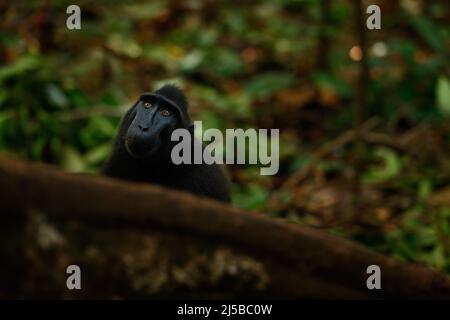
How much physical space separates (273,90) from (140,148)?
3.96 m

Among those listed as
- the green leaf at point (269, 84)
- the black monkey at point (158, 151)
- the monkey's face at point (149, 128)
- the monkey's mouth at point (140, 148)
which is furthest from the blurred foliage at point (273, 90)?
the monkey's mouth at point (140, 148)

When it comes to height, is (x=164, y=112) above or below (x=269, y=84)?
below

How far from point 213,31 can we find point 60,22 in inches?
112

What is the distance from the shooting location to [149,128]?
13.6 feet

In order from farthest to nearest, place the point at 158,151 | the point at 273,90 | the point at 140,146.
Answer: the point at 273,90 < the point at 158,151 < the point at 140,146

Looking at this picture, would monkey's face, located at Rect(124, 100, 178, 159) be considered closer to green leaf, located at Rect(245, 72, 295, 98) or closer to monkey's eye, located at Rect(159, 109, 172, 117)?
monkey's eye, located at Rect(159, 109, 172, 117)

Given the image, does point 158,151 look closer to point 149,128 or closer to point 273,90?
point 149,128

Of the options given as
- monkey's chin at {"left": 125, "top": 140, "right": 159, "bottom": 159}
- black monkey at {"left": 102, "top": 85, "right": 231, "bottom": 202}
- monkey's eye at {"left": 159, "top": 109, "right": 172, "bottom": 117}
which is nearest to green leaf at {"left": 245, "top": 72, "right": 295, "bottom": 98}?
black monkey at {"left": 102, "top": 85, "right": 231, "bottom": 202}

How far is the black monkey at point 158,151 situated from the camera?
13.8 ft

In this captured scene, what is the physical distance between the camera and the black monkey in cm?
420

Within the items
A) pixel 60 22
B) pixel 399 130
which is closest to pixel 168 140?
pixel 60 22

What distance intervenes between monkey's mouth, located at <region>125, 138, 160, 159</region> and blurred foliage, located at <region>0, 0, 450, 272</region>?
1.77 metres

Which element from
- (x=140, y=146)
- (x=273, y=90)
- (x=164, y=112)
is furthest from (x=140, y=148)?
(x=273, y=90)

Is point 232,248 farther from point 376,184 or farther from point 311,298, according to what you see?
point 376,184
